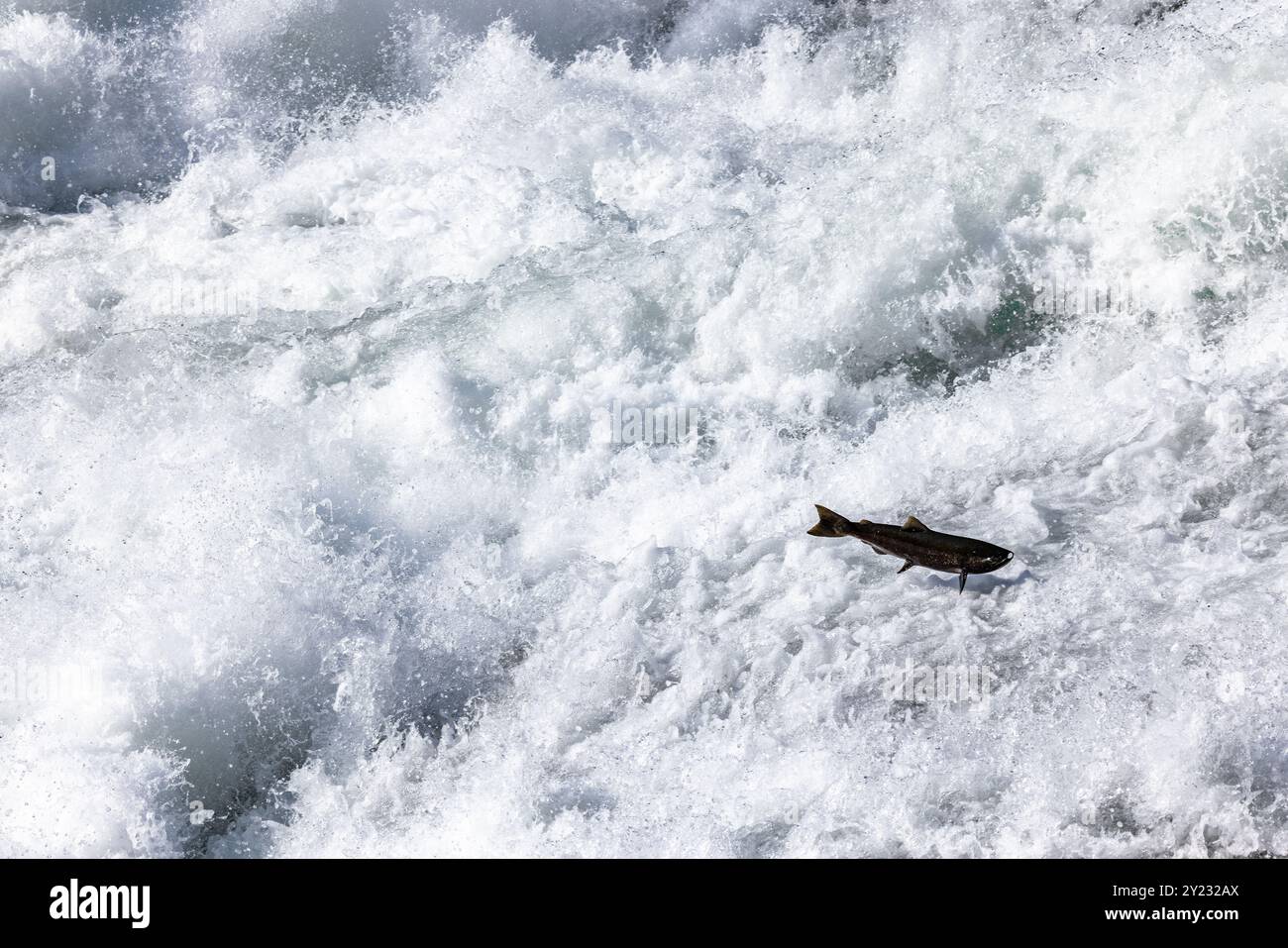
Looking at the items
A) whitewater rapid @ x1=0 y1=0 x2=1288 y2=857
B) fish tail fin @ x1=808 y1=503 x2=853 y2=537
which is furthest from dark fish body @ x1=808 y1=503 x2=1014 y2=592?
whitewater rapid @ x1=0 y1=0 x2=1288 y2=857

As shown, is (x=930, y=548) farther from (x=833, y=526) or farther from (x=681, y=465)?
(x=681, y=465)

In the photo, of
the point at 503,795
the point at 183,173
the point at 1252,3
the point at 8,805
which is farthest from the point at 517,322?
the point at 1252,3

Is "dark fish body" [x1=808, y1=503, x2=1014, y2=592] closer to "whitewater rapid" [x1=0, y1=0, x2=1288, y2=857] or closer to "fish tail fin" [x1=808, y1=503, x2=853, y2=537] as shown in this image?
"fish tail fin" [x1=808, y1=503, x2=853, y2=537]

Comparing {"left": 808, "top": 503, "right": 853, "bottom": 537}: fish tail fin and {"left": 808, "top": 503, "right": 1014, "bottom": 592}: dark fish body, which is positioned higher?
{"left": 808, "top": 503, "right": 853, "bottom": 537}: fish tail fin

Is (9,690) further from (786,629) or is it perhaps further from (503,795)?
(786,629)

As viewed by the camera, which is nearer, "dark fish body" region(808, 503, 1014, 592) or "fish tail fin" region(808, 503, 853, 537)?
"fish tail fin" region(808, 503, 853, 537)

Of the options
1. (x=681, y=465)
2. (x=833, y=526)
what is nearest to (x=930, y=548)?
(x=833, y=526)
